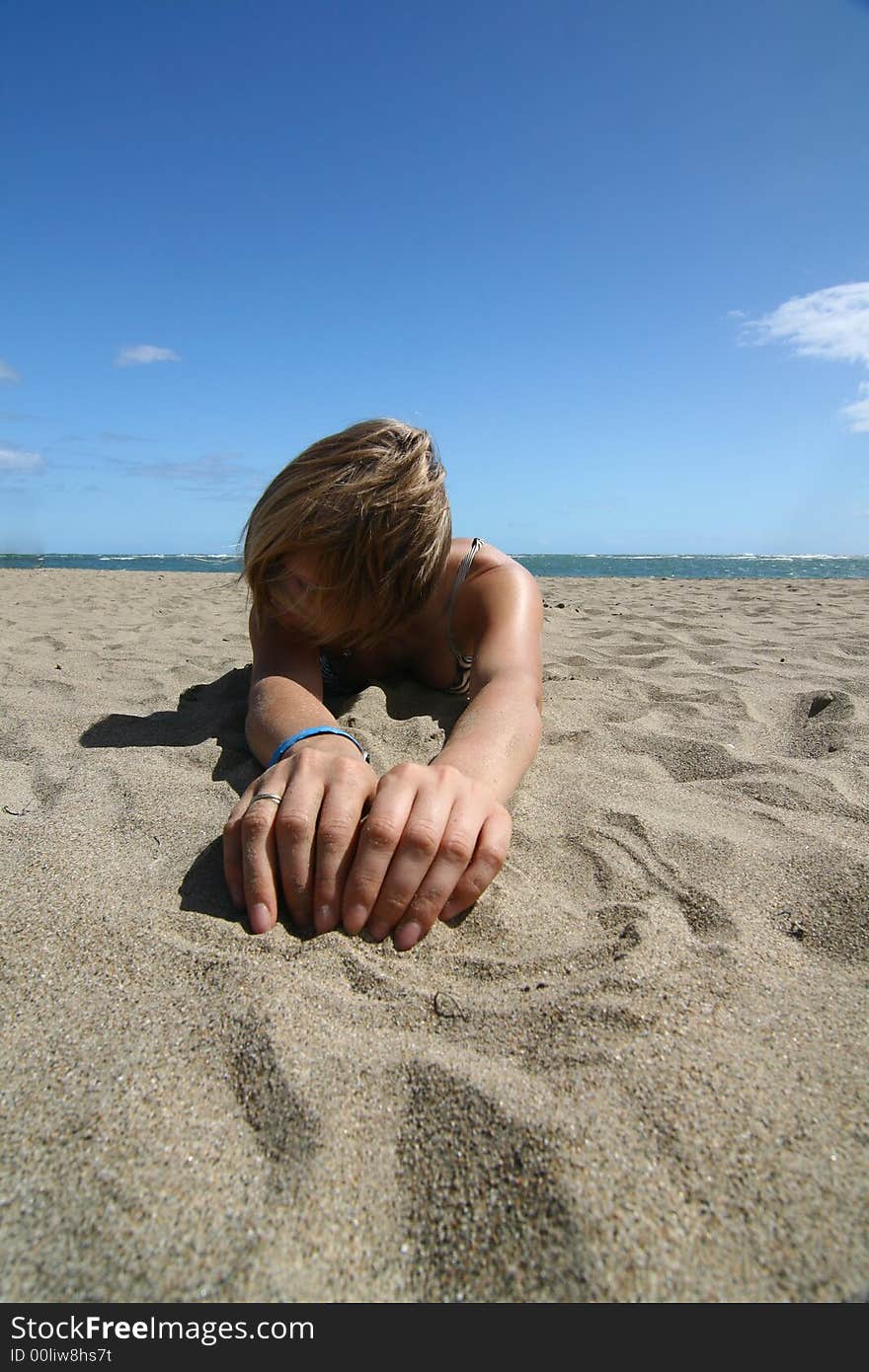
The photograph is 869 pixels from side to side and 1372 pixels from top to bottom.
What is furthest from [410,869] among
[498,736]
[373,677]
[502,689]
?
[373,677]

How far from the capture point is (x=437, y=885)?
1.15m

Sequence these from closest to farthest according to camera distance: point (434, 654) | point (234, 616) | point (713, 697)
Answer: point (434, 654) < point (713, 697) < point (234, 616)

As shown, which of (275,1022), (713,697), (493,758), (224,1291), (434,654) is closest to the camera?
(224,1291)

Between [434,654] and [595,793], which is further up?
[434,654]

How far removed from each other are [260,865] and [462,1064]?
0.47 m

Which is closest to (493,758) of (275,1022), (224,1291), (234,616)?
(275,1022)

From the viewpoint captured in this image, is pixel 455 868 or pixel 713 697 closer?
pixel 455 868

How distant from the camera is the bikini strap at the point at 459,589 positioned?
228 centimetres

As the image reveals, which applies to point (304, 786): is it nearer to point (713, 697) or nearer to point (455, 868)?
point (455, 868)

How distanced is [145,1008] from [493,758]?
2.58 feet

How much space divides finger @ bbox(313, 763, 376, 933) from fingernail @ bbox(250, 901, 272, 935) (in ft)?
0.25

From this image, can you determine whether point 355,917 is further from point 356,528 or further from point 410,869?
point 356,528

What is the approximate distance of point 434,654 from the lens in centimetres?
254

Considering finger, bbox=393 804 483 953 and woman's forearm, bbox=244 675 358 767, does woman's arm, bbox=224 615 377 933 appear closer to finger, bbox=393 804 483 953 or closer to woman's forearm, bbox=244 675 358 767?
finger, bbox=393 804 483 953
